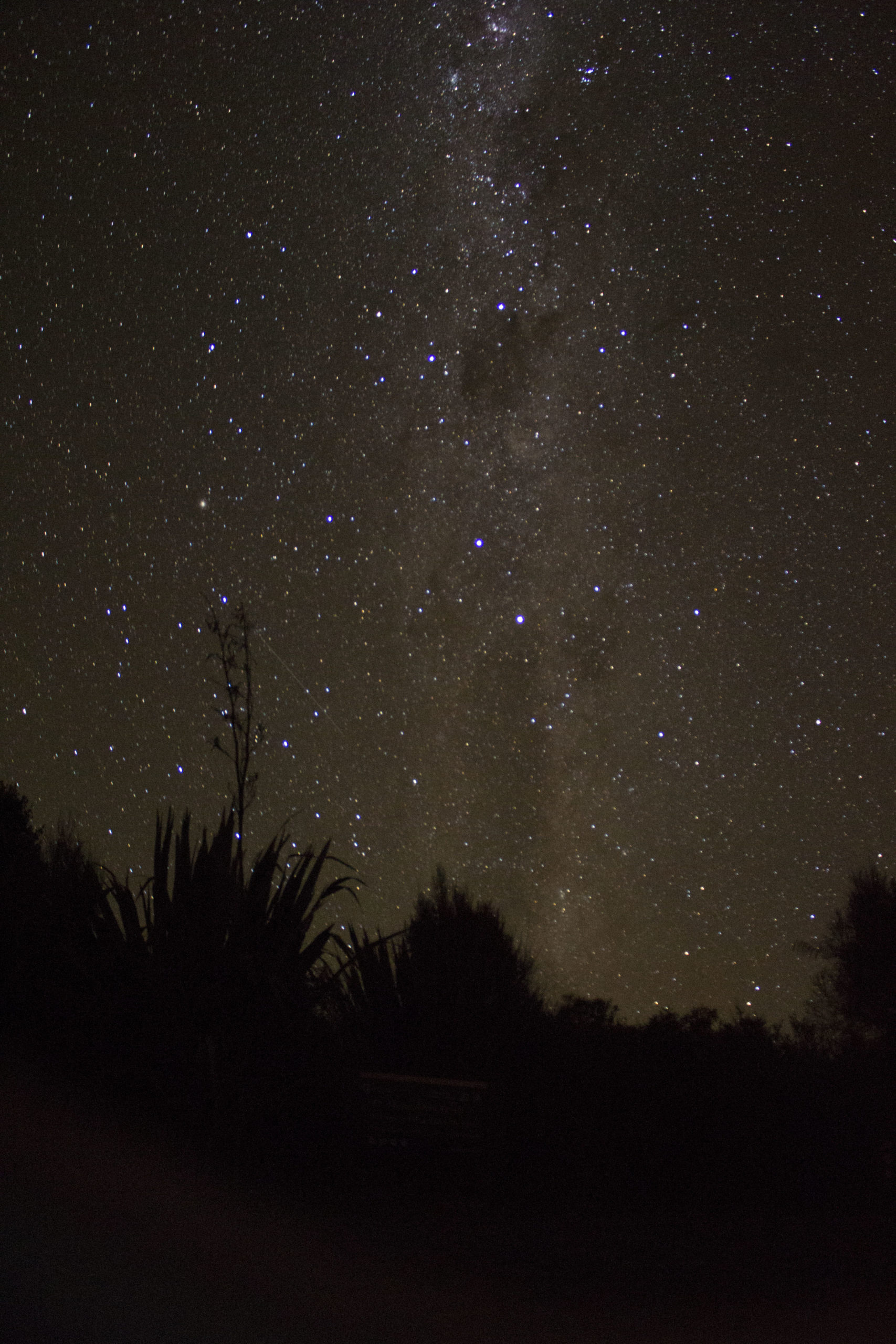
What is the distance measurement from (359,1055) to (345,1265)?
1.69m

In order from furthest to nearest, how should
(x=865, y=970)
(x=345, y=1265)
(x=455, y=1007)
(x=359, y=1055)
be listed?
(x=865, y=970)
(x=455, y=1007)
(x=359, y=1055)
(x=345, y=1265)

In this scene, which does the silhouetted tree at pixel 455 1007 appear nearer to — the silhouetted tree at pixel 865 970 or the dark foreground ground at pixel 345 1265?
the dark foreground ground at pixel 345 1265

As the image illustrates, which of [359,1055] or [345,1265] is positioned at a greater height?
[359,1055]

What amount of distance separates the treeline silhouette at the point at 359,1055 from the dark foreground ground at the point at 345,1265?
289 mm

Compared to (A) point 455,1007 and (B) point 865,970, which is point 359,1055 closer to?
(A) point 455,1007

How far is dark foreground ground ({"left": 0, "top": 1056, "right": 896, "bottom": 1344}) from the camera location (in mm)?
2846

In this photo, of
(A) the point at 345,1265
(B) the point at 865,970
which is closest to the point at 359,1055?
(A) the point at 345,1265

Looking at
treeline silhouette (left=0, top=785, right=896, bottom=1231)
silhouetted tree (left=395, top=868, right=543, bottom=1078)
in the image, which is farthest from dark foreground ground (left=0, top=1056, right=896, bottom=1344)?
silhouetted tree (left=395, top=868, right=543, bottom=1078)

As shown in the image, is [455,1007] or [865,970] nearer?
[455,1007]

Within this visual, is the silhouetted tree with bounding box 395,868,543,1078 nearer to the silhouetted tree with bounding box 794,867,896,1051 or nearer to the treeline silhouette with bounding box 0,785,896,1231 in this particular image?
the treeline silhouette with bounding box 0,785,896,1231

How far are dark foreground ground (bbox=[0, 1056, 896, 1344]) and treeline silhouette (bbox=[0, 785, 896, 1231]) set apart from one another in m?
0.29

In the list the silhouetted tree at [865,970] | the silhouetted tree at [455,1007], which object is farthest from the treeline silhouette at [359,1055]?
the silhouetted tree at [865,970]

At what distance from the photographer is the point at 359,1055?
18.0 feet

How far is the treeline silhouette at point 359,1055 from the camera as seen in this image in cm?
490
